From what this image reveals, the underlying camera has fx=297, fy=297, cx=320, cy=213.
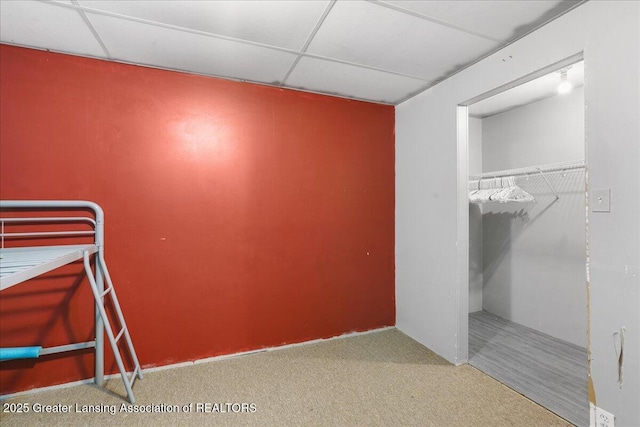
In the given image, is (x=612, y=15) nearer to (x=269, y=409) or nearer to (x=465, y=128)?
(x=465, y=128)

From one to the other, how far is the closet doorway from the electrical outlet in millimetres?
481

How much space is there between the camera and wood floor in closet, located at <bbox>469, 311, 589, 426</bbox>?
184 cm

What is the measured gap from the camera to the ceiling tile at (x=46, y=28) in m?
1.57

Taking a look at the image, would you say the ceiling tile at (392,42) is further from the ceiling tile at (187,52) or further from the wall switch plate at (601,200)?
the wall switch plate at (601,200)

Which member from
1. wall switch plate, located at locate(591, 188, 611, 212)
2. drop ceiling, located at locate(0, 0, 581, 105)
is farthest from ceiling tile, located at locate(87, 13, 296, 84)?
wall switch plate, located at locate(591, 188, 611, 212)

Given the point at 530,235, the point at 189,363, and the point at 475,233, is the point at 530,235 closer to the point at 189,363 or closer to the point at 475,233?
the point at 475,233

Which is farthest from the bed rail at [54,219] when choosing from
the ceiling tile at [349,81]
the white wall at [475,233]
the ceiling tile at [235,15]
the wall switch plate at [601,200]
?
the white wall at [475,233]

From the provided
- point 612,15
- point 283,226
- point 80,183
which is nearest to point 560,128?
point 612,15

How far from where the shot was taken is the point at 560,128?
2.76 metres

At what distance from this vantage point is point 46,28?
68.2 inches

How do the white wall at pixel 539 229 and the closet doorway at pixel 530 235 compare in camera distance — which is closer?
the closet doorway at pixel 530 235

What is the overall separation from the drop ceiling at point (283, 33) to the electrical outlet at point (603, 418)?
2.05m

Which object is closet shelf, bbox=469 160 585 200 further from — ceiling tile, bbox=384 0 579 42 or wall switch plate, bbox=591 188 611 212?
ceiling tile, bbox=384 0 579 42

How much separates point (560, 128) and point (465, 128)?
3.90 feet
